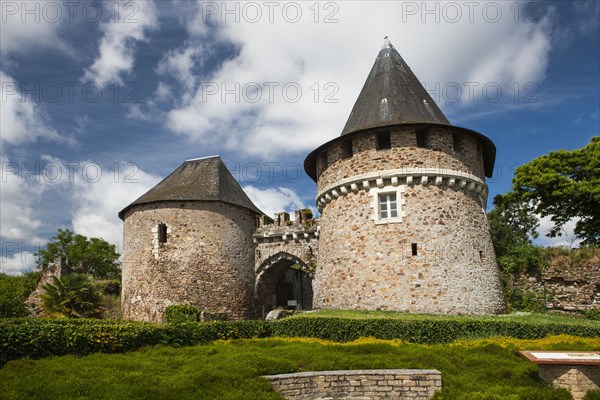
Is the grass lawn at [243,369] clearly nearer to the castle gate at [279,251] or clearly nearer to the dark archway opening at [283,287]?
→ the castle gate at [279,251]

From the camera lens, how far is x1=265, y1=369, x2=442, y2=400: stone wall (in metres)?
8.09

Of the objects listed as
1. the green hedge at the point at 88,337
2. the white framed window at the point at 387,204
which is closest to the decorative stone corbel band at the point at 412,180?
the white framed window at the point at 387,204

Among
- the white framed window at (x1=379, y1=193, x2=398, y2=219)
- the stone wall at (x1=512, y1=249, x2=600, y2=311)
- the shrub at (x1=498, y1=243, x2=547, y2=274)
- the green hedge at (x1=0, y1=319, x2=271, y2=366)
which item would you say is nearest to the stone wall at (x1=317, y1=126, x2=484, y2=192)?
the white framed window at (x1=379, y1=193, x2=398, y2=219)

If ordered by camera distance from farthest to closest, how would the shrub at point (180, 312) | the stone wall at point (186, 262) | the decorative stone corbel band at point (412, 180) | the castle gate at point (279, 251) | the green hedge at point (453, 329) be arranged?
the castle gate at point (279, 251), the stone wall at point (186, 262), the shrub at point (180, 312), the decorative stone corbel band at point (412, 180), the green hedge at point (453, 329)

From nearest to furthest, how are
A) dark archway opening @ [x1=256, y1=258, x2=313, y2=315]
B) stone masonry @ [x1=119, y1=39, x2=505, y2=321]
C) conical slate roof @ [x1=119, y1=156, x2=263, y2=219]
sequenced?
stone masonry @ [x1=119, y1=39, x2=505, y2=321] → conical slate roof @ [x1=119, y1=156, x2=263, y2=219] → dark archway opening @ [x1=256, y1=258, x2=313, y2=315]

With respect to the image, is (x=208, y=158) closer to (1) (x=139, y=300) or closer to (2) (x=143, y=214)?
(2) (x=143, y=214)

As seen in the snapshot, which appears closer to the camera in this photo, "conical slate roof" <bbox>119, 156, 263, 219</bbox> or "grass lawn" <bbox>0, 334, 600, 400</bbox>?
"grass lawn" <bbox>0, 334, 600, 400</bbox>

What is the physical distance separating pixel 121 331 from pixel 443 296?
33.3ft

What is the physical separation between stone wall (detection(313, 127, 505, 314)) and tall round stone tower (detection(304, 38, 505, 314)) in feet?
0.11

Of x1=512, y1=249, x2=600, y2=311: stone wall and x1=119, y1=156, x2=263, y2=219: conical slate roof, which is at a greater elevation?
x1=119, y1=156, x2=263, y2=219: conical slate roof

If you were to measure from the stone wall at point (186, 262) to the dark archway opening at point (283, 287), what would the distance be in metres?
0.86

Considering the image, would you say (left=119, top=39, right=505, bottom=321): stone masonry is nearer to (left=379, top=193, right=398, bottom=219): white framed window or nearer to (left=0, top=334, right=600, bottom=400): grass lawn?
(left=379, top=193, right=398, bottom=219): white framed window

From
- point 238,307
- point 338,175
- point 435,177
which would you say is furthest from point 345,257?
point 238,307

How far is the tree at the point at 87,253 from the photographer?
43.0 meters
